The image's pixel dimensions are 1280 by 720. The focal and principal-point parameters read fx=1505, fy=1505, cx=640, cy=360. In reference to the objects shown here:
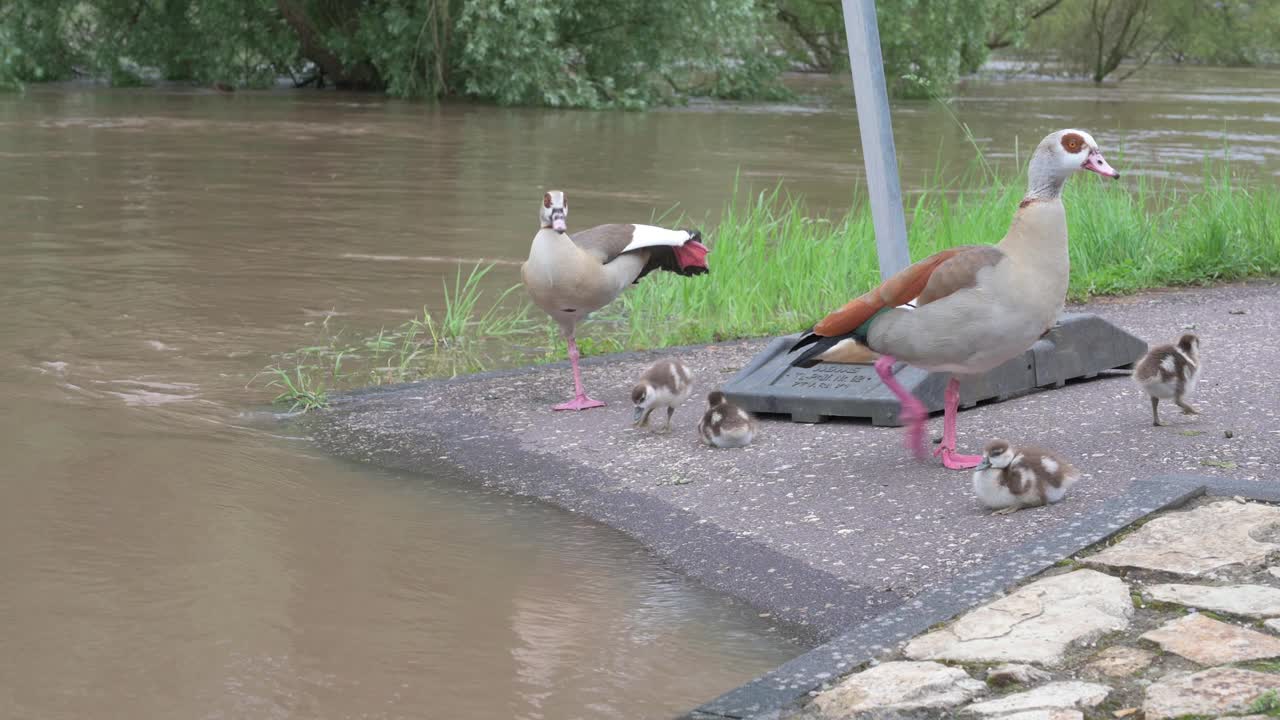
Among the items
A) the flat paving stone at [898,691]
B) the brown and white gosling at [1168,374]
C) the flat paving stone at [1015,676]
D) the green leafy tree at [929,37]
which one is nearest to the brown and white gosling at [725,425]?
the brown and white gosling at [1168,374]

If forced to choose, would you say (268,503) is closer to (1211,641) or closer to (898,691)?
(898,691)

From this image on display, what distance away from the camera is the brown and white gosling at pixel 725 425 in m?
6.97

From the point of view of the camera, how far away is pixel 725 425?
6.97 metres

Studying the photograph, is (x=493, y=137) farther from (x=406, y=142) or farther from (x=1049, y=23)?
(x=1049, y=23)

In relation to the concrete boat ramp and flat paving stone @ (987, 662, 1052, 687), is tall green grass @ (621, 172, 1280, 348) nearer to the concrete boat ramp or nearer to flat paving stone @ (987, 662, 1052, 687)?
the concrete boat ramp

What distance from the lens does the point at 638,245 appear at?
26.8 feet

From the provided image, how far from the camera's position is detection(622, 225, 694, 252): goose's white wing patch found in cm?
816

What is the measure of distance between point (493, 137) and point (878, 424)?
17916 millimetres

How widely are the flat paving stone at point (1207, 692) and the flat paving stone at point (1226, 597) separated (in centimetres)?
46

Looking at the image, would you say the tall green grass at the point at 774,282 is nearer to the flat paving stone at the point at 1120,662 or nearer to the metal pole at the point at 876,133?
the metal pole at the point at 876,133

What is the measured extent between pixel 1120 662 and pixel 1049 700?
13.0 inches

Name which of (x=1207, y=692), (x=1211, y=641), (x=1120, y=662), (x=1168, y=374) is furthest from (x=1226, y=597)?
(x=1168, y=374)

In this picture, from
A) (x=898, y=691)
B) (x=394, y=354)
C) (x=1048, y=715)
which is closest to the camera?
(x=1048, y=715)

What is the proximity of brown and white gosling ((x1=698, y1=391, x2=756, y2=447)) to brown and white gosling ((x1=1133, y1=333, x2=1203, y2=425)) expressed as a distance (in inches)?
68.8
